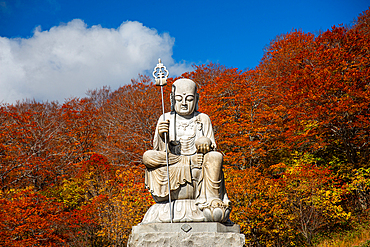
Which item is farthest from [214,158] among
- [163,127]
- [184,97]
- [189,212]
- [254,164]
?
[254,164]

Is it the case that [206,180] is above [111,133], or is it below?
below

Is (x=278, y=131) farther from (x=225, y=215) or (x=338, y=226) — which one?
(x=225, y=215)

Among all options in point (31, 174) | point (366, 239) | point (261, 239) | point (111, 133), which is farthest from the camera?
point (111, 133)

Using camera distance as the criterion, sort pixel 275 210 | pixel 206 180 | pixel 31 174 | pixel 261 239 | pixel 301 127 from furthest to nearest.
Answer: pixel 31 174, pixel 301 127, pixel 261 239, pixel 275 210, pixel 206 180

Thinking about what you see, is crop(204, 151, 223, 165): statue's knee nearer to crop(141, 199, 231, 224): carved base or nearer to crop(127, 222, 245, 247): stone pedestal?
crop(141, 199, 231, 224): carved base

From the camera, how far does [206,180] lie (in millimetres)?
5449

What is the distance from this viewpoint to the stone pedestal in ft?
16.0

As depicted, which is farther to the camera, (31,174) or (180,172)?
(31,174)

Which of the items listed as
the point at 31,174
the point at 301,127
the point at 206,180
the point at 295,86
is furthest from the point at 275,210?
the point at 31,174

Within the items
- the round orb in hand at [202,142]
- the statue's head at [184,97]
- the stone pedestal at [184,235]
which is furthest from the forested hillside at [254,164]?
the stone pedestal at [184,235]

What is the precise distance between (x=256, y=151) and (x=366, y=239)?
213 inches

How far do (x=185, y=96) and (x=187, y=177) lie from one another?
62.2 inches

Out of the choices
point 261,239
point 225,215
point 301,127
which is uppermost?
point 301,127

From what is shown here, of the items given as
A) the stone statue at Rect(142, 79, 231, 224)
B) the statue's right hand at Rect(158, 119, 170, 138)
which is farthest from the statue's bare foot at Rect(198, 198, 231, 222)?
the statue's right hand at Rect(158, 119, 170, 138)
